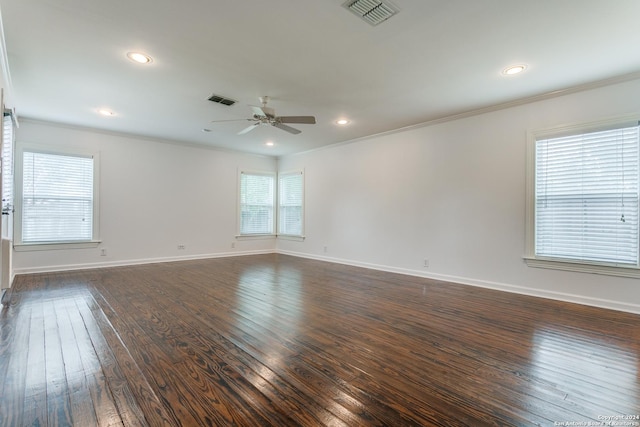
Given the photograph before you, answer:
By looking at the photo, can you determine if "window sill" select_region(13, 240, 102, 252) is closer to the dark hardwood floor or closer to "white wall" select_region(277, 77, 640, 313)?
the dark hardwood floor

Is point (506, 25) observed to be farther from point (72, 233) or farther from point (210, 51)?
point (72, 233)

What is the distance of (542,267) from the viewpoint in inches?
160

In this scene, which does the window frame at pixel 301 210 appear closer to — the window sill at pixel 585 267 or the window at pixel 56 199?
the window at pixel 56 199

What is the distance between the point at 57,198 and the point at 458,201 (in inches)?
275

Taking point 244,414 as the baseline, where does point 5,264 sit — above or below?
above

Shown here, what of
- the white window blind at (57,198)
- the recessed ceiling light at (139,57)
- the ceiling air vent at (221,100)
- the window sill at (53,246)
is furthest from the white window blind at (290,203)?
the recessed ceiling light at (139,57)

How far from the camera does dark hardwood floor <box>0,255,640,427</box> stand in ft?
5.48

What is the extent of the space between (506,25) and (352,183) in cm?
419

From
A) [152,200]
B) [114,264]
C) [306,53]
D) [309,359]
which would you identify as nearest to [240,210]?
[152,200]

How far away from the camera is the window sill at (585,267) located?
3438mm

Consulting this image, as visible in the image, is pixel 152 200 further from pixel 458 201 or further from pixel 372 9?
pixel 458 201

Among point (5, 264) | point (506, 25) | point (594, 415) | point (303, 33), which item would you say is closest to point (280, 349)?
point (594, 415)

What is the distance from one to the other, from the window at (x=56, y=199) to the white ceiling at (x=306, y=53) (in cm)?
114

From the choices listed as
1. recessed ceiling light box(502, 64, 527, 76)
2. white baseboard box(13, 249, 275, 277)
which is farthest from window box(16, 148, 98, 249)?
recessed ceiling light box(502, 64, 527, 76)
